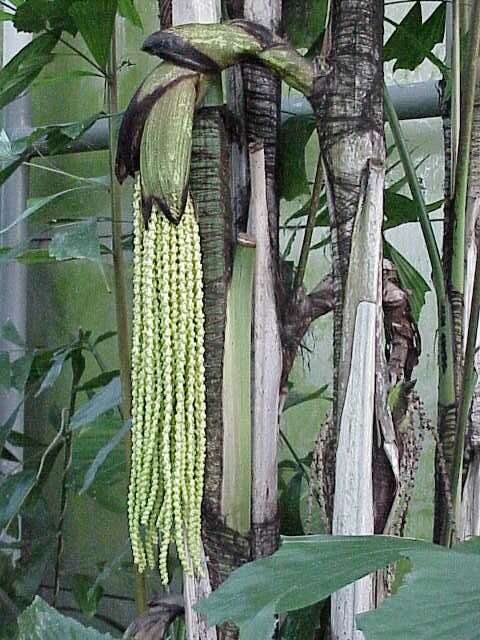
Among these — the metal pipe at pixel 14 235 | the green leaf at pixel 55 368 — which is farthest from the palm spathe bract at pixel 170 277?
the metal pipe at pixel 14 235

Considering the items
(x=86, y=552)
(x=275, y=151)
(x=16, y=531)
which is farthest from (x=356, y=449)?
(x=86, y=552)

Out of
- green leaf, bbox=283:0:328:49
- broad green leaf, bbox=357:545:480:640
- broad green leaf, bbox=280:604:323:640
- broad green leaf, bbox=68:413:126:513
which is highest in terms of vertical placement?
green leaf, bbox=283:0:328:49

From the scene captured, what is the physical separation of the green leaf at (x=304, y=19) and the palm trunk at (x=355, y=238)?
123 millimetres

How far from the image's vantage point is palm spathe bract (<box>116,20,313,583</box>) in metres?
0.39

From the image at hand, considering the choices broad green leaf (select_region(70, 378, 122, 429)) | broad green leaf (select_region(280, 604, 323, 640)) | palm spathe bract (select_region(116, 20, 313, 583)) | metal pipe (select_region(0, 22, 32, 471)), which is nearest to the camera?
palm spathe bract (select_region(116, 20, 313, 583))

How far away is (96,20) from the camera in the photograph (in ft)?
2.02

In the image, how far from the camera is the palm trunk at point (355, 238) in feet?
1.44

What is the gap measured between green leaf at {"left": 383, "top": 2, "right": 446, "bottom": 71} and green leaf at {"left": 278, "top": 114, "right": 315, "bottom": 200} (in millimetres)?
135

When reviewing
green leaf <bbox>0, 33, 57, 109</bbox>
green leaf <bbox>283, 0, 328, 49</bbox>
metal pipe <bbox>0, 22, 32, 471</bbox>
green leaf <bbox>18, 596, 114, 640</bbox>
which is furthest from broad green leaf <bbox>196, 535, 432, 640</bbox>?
metal pipe <bbox>0, 22, 32, 471</bbox>

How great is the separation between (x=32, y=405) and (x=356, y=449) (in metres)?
1.00

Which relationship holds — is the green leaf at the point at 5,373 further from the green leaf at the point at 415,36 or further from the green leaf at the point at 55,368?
the green leaf at the point at 415,36

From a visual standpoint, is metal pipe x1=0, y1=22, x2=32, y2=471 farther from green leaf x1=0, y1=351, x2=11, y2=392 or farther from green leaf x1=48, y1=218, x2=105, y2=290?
green leaf x1=48, y1=218, x2=105, y2=290

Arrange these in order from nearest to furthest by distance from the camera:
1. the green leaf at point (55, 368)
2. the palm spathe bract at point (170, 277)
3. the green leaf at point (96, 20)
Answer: the palm spathe bract at point (170, 277)
the green leaf at point (96, 20)
the green leaf at point (55, 368)

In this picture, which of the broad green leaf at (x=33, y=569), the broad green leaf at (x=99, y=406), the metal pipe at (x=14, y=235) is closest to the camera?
the broad green leaf at (x=99, y=406)
